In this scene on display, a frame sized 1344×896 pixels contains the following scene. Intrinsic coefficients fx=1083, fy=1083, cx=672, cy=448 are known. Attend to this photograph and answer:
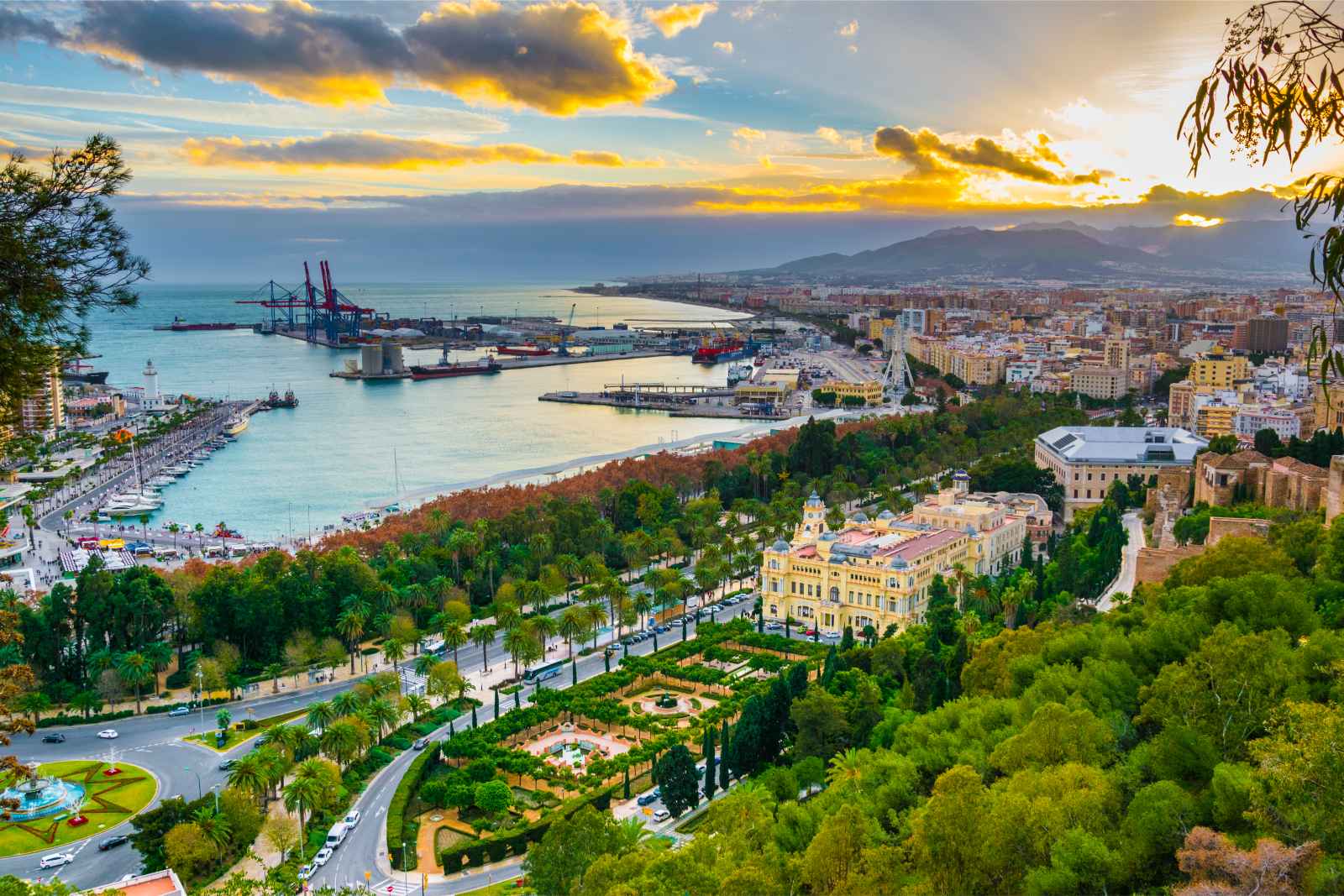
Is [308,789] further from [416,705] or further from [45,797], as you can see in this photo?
[45,797]

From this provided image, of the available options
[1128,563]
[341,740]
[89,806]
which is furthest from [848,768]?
[1128,563]

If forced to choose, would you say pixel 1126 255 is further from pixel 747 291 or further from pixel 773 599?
pixel 773 599

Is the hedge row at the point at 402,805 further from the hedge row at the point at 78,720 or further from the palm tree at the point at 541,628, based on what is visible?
the hedge row at the point at 78,720

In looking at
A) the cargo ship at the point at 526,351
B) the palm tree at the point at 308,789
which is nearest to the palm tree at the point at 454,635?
the palm tree at the point at 308,789

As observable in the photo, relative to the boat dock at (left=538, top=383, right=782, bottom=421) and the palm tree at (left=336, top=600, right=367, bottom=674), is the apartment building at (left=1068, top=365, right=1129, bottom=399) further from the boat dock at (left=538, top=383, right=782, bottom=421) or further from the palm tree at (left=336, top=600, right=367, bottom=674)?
the palm tree at (left=336, top=600, right=367, bottom=674)

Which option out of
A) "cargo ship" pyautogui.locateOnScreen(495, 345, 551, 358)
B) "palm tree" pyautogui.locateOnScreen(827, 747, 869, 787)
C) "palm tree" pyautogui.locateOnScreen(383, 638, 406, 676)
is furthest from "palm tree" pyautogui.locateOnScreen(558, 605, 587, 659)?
"cargo ship" pyautogui.locateOnScreen(495, 345, 551, 358)

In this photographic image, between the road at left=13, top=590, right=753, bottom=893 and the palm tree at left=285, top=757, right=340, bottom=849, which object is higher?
the palm tree at left=285, top=757, right=340, bottom=849

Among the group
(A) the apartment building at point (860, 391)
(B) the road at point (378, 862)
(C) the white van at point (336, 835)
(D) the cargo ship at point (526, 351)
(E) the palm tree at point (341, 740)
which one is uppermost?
(D) the cargo ship at point (526, 351)
